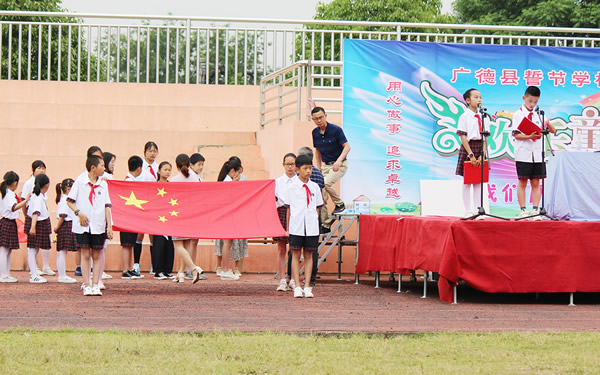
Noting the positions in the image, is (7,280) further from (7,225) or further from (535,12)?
(535,12)

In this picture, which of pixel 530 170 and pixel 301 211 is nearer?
pixel 301 211

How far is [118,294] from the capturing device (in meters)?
10.7

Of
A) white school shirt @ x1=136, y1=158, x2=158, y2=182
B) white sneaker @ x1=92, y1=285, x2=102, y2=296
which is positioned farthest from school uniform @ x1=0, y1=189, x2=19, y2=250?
white sneaker @ x1=92, y1=285, x2=102, y2=296

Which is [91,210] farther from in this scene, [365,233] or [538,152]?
[538,152]

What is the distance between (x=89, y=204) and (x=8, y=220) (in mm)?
2208

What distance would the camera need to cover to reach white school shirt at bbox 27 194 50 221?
41.5ft

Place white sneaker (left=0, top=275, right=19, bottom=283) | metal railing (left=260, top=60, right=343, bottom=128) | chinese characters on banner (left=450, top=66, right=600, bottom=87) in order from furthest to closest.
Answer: chinese characters on banner (left=450, top=66, right=600, bottom=87) < metal railing (left=260, top=60, right=343, bottom=128) < white sneaker (left=0, top=275, right=19, bottom=283)

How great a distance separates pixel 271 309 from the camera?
9328 mm

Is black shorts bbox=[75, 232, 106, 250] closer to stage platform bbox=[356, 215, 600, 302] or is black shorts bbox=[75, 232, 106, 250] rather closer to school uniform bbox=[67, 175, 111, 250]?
school uniform bbox=[67, 175, 111, 250]

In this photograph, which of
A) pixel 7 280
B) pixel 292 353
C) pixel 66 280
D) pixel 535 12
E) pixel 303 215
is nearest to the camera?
pixel 292 353

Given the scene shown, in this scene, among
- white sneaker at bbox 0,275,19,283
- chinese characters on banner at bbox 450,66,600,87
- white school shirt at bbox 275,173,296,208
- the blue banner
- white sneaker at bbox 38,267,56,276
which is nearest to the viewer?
white school shirt at bbox 275,173,296,208

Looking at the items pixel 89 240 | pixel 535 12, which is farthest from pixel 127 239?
pixel 535 12

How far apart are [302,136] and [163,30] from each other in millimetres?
6354

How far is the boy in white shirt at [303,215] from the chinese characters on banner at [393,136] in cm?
387
